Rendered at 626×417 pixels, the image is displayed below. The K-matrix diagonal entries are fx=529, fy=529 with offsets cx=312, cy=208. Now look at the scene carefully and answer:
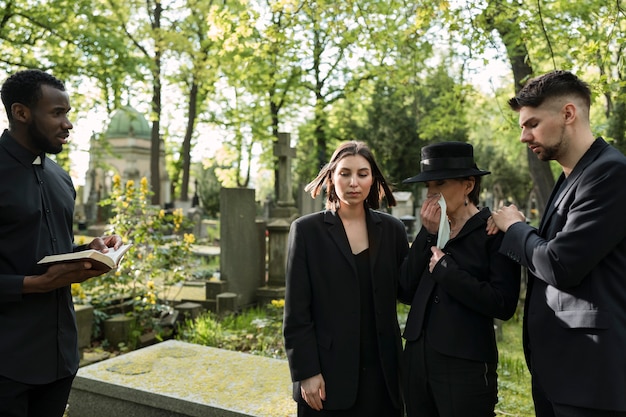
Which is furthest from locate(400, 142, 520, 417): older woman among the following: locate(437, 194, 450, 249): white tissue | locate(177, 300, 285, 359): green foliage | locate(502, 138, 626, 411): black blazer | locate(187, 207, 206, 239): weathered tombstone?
locate(187, 207, 206, 239): weathered tombstone

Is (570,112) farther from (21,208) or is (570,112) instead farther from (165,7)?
(165,7)

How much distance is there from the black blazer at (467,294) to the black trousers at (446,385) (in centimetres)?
4

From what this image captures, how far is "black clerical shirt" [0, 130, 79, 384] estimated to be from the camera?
221 centimetres

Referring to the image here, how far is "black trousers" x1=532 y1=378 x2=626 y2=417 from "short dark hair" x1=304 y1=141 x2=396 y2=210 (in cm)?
116

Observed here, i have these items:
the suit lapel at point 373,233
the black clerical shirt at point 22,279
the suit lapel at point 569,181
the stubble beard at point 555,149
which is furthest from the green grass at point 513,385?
the black clerical shirt at point 22,279

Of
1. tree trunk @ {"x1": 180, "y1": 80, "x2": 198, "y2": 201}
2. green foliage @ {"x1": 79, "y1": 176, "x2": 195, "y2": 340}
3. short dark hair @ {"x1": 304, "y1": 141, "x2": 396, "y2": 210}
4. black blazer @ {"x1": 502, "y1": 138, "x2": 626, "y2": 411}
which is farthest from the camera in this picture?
tree trunk @ {"x1": 180, "y1": 80, "x2": 198, "y2": 201}

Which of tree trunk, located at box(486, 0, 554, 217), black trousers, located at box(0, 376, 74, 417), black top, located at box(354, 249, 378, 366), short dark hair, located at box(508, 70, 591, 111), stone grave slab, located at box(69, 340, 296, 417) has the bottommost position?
stone grave slab, located at box(69, 340, 296, 417)

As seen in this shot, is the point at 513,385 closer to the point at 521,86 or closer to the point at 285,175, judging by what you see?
the point at 521,86

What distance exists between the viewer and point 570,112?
2182 mm

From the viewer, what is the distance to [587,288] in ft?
6.78

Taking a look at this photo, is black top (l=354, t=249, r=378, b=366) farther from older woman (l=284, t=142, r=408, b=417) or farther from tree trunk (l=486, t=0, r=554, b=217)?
tree trunk (l=486, t=0, r=554, b=217)

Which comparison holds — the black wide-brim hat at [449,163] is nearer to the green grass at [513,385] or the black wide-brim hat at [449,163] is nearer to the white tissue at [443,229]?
the white tissue at [443,229]

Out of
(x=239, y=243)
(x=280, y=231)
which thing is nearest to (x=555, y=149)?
(x=239, y=243)

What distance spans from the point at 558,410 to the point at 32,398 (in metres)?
2.23
